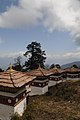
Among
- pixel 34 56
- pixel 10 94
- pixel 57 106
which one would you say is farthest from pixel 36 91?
pixel 34 56

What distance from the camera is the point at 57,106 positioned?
1980cm

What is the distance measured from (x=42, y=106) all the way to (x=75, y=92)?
4.97 meters

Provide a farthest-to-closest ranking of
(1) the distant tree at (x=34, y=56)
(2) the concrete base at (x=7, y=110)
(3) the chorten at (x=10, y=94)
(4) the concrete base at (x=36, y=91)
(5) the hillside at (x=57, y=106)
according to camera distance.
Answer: (1) the distant tree at (x=34, y=56)
(4) the concrete base at (x=36, y=91)
(5) the hillside at (x=57, y=106)
(2) the concrete base at (x=7, y=110)
(3) the chorten at (x=10, y=94)

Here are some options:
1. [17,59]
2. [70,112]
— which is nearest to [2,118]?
[70,112]

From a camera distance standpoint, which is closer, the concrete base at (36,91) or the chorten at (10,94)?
the chorten at (10,94)

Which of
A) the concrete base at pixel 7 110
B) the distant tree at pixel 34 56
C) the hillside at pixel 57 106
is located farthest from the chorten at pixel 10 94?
the distant tree at pixel 34 56

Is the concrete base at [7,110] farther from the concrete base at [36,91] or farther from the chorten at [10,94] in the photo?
the concrete base at [36,91]

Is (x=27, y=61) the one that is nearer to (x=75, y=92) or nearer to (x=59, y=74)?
(x=59, y=74)

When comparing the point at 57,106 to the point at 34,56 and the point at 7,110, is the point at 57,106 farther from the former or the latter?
the point at 34,56

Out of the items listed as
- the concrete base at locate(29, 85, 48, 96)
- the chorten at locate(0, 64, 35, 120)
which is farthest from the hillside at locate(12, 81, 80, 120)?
the chorten at locate(0, 64, 35, 120)

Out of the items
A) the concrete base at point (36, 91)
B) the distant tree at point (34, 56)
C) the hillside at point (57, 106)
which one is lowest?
the hillside at point (57, 106)

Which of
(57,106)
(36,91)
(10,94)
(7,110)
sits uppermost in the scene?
(10,94)

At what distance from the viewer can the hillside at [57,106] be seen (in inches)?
683

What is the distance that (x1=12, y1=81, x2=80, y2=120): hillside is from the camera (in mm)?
17344
